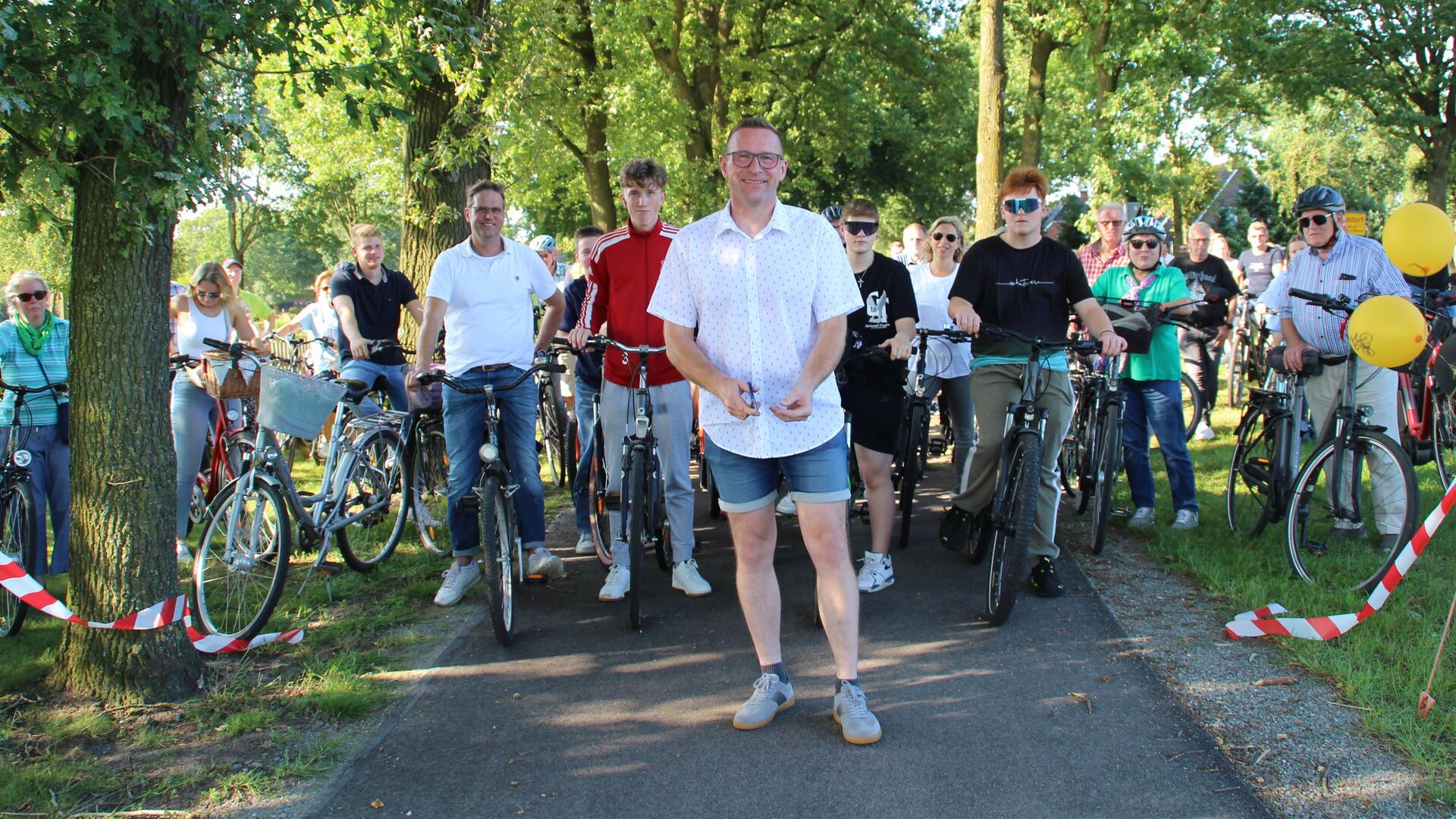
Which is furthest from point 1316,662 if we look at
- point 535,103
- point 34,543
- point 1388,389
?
point 535,103

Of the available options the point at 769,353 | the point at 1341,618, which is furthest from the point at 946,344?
the point at 769,353

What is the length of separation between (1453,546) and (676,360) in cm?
492

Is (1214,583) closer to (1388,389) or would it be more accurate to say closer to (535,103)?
(1388,389)

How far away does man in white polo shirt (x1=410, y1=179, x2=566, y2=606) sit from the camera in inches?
231

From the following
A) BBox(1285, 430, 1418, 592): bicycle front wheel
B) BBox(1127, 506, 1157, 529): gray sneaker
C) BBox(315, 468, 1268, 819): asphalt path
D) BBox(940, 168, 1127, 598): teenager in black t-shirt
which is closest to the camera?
BBox(315, 468, 1268, 819): asphalt path

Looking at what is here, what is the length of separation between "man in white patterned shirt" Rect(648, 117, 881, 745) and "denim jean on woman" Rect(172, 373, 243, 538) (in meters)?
4.34

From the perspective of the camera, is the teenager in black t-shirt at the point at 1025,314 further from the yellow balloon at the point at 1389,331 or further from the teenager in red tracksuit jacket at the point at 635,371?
the teenager in red tracksuit jacket at the point at 635,371

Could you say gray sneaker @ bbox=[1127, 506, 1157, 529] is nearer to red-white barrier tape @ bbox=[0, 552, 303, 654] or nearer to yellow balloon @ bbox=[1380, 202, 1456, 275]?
yellow balloon @ bbox=[1380, 202, 1456, 275]

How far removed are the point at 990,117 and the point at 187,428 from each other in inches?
344

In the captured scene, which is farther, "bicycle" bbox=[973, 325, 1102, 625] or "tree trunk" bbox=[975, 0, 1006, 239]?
"tree trunk" bbox=[975, 0, 1006, 239]

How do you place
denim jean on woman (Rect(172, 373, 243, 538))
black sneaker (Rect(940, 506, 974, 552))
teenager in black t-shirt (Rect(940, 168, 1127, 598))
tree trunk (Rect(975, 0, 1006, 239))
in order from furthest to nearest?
tree trunk (Rect(975, 0, 1006, 239)) → denim jean on woman (Rect(172, 373, 243, 538)) → black sneaker (Rect(940, 506, 974, 552)) → teenager in black t-shirt (Rect(940, 168, 1127, 598))

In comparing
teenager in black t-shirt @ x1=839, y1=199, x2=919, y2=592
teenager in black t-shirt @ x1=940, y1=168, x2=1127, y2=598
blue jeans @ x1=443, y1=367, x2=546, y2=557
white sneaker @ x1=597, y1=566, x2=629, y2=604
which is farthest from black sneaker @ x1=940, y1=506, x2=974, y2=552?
blue jeans @ x1=443, y1=367, x2=546, y2=557

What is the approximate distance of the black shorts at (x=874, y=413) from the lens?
579 cm

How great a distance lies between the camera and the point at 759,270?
385cm
